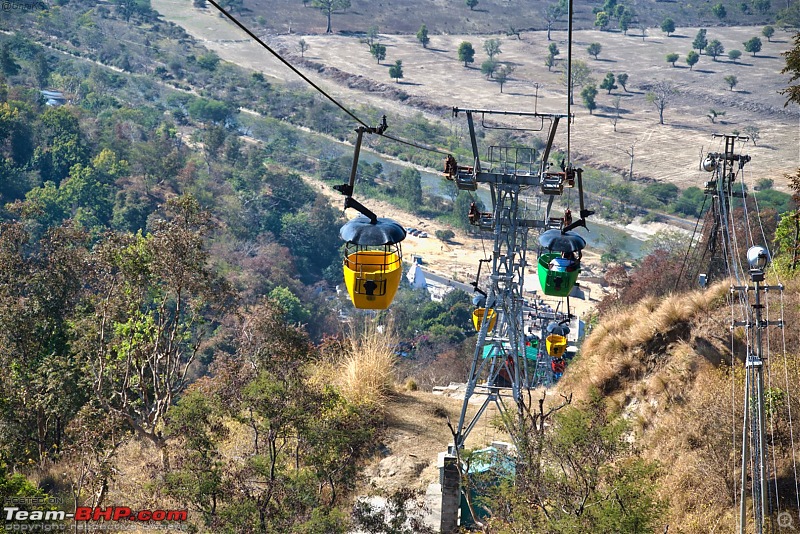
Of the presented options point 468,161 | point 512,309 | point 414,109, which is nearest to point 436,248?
point 468,161

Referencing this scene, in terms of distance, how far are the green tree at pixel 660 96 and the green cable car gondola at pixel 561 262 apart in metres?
60.0

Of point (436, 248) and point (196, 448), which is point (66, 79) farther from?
point (196, 448)

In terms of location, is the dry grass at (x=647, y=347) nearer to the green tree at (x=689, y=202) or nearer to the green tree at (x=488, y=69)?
the green tree at (x=689, y=202)

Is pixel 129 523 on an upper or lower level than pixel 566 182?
lower

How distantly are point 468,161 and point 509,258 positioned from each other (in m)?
54.3

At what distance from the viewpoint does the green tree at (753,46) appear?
273ft

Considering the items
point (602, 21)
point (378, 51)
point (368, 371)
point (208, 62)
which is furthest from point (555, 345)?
point (602, 21)

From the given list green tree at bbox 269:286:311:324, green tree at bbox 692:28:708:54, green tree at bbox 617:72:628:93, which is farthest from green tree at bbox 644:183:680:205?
green tree at bbox 692:28:708:54

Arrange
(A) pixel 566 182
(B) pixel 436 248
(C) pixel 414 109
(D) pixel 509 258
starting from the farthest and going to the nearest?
(C) pixel 414 109 < (B) pixel 436 248 < (D) pixel 509 258 < (A) pixel 566 182

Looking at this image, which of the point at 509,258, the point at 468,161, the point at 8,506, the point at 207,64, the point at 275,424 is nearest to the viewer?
the point at 8,506

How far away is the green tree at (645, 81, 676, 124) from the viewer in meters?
69.9

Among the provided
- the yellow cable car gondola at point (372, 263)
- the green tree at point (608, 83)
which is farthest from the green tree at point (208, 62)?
the yellow cable car gondola at point (372, 263)

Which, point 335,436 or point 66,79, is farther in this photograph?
point 66,79

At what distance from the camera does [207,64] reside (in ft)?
273
